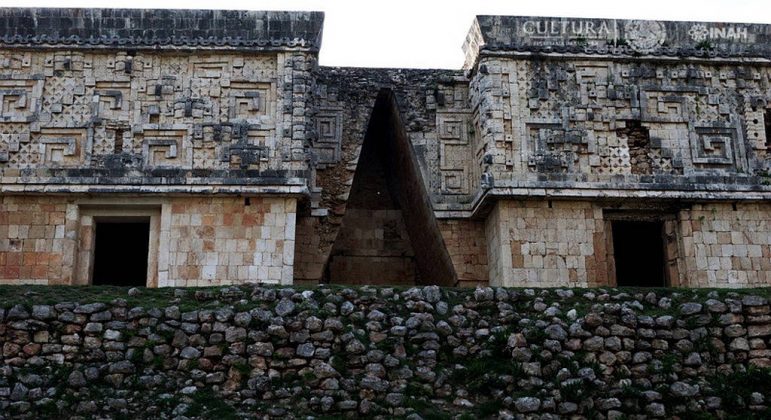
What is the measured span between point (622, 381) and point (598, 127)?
5.48m

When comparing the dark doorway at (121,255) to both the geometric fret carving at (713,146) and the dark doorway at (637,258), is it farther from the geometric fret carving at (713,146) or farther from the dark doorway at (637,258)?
the geometric fret carving at (713,146)

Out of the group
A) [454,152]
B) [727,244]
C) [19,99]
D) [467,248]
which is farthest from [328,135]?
[727,244]

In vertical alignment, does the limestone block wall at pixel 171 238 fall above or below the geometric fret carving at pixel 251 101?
below

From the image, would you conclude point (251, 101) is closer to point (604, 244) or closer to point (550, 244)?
point (550, 244)

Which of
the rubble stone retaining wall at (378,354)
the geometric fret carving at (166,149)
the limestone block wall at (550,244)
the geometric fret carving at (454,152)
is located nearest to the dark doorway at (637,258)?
the limestone block wall at (550,244)

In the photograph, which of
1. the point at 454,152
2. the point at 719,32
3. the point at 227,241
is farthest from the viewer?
the point at 454,152

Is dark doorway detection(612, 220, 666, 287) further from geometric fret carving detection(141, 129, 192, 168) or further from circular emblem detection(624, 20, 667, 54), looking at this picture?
geometric fret carving detection(141, 129, 192, 168)

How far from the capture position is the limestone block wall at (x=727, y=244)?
40.1 ft

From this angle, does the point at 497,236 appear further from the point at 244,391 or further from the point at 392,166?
the point at 244,391

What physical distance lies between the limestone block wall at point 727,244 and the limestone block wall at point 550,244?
1163 mm

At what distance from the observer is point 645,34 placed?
13195 mm

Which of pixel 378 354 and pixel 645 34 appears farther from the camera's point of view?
pixel 645 34

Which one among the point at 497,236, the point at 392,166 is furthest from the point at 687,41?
the point at 392,166

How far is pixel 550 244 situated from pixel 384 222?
12.6ft
